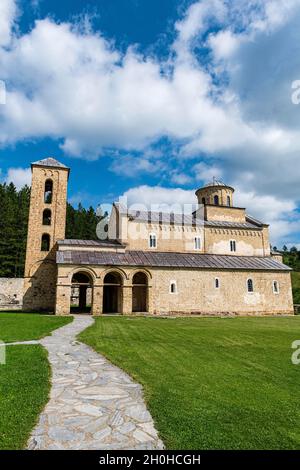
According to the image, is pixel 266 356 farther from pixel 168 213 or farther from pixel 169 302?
pixel 168 213

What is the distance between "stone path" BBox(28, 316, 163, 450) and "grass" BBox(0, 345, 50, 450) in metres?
0.15

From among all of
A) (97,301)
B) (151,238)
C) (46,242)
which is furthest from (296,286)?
(46,242)

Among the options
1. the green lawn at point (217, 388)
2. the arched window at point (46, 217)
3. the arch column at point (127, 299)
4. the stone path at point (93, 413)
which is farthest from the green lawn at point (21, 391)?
the arched window at point (46, 217)

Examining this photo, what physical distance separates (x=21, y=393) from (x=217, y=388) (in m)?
3.38

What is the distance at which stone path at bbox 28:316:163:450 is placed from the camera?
3586 mm

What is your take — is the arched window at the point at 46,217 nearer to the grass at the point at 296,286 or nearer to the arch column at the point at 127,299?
the arch column at the point at 127,299

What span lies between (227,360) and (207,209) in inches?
965

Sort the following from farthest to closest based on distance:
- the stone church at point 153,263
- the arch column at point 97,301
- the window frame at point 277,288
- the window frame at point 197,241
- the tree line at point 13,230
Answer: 1. the tree line at point 13,230
2. the window frame at point 197,241
3. the window frame at point 277,288
4. the stone church at point 153,263
5. the arch column at point 97,301

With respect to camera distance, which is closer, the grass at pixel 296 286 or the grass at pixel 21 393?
the grass at pixel 21 393

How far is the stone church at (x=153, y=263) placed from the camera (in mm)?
23703

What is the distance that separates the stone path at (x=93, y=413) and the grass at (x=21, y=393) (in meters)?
0.15

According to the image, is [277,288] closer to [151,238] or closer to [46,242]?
[151,238]

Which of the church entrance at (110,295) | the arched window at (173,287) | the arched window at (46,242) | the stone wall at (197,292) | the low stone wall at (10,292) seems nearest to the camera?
the stone wall at (197,292)

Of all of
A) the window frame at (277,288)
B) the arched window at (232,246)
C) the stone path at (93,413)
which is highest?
the arched window at (232,246)
